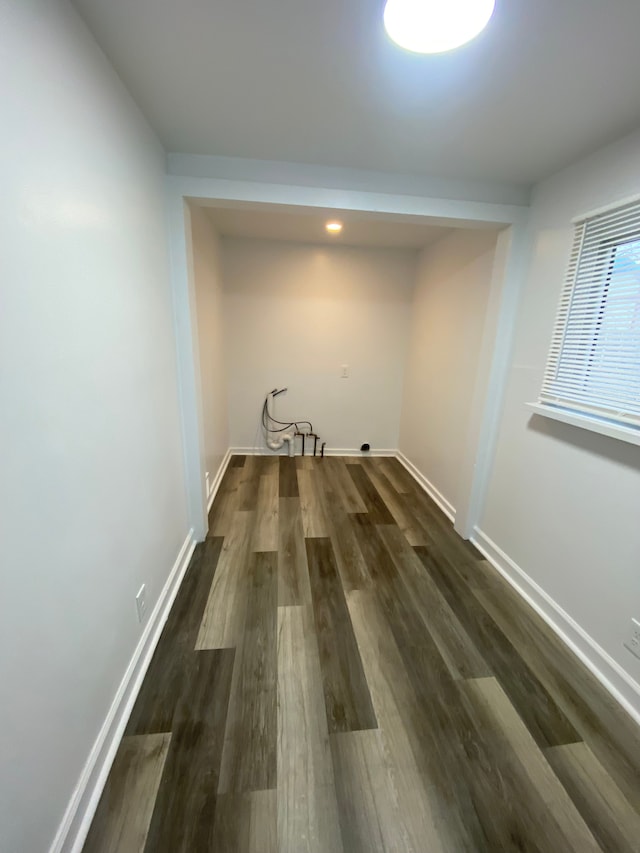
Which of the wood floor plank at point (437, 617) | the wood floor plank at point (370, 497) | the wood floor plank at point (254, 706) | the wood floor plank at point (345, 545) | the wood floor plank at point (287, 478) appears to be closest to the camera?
the wood floor plank at point (254, 706)

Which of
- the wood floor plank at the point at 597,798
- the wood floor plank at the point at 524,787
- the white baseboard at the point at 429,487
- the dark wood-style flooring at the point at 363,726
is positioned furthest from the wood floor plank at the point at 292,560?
the white baseboard at the point at 429,487

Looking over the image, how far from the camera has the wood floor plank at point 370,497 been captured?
8.58 feet

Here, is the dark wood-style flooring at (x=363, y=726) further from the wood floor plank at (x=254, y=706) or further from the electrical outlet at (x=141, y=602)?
the electrical outlet at (x=141, y=602)

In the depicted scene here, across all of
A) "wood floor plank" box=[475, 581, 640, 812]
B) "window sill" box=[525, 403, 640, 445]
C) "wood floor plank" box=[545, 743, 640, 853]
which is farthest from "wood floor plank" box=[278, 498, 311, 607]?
"window sill" box=[525, 403, 640, 445]

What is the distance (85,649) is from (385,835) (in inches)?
41.7

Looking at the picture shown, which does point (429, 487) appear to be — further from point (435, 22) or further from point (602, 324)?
point (435, 22)

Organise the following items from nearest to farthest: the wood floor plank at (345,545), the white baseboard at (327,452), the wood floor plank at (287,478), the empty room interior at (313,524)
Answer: the empty room interior at (313,524) → the wood floor plank at (345,545) → the wood floor plank at (287,478) → the white baseboard at (327,452)

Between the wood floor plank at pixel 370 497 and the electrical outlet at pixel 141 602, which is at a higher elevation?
the electrical outlet at pixel 141 602

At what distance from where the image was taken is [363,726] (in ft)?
3.97

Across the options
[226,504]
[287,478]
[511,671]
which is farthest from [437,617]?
[287,478]

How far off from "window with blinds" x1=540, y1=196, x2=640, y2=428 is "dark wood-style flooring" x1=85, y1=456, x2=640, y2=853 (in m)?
1.21

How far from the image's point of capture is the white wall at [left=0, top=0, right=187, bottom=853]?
705mm

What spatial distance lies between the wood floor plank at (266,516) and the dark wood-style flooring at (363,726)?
19 centimetres

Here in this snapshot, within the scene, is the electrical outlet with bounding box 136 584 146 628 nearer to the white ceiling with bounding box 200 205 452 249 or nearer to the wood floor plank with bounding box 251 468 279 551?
the wood floor plank with bounding box 251 468 279 551
